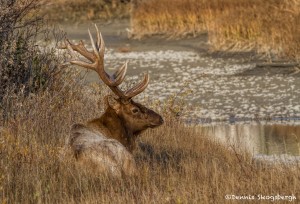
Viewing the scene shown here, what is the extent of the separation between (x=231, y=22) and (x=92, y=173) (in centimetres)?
2152

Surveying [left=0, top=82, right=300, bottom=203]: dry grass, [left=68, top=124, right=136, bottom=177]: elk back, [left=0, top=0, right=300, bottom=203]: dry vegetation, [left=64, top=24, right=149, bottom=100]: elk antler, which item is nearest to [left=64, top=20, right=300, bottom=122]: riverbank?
[left=0, top=0, right=300, bottom=203]: dry vegetation

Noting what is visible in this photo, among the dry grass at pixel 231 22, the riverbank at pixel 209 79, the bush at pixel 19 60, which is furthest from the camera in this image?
the dry grass at pixel 231 22

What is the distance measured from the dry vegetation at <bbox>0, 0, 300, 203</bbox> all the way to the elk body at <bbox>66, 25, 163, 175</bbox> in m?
0.20

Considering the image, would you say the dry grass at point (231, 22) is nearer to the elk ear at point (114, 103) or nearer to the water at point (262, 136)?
the water at point (262, 136)

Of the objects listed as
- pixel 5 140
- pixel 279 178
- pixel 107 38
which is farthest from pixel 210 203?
pixel 107 38

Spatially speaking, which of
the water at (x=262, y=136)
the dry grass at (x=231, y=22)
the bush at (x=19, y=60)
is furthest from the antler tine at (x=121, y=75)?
the dry grass at (x=231, y=22)

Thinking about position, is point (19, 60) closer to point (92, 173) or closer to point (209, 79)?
point (92, 173)

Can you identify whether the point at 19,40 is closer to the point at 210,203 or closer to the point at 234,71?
the point at 210,203

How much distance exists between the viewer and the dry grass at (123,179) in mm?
8891

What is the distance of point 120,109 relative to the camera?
11.2 m

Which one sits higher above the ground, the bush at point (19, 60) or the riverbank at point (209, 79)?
the bush at point (19, 60)

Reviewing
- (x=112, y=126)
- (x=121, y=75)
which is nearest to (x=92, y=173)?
(x=112, y=126)

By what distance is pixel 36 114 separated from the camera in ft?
40.8

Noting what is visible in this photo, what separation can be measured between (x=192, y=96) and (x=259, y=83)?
2.36 metres
